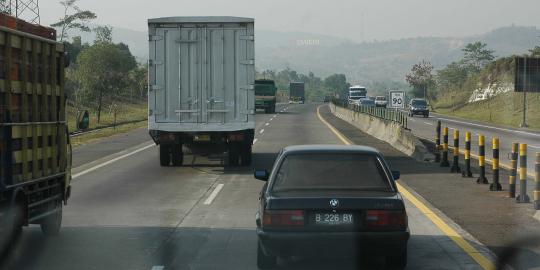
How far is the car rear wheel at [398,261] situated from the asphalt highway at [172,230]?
0.74 ft

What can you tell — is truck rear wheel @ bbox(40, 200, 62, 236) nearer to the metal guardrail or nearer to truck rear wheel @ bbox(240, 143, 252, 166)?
truck rear wheel @ bbox(240, 143, 252, 166)

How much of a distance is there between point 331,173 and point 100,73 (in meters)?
64.7

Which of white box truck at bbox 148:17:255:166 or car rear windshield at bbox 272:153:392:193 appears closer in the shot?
car rear windshield at bbox 272:153:392:193

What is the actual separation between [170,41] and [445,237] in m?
11.2

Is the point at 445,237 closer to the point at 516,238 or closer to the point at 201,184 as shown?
the point at 516,238

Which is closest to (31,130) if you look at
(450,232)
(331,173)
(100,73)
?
(331,173)

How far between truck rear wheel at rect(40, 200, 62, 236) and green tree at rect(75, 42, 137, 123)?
166 ft

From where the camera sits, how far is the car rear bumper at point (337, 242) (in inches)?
314

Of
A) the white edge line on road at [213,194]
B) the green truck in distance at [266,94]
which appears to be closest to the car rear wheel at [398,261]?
the white edge line on road at [213,194]

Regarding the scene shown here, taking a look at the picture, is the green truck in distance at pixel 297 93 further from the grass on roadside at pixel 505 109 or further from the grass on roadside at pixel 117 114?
the grass on roadside at pixel 117 114

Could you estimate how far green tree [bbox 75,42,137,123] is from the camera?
6550 centimetres

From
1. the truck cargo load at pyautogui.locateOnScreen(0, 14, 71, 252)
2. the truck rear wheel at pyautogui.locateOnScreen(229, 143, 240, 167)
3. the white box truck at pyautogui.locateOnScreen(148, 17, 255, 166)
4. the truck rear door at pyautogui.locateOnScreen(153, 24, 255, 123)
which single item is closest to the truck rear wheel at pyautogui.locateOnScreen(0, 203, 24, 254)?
the truck cargo load at pyautogui.locateOnScreen(0, 14, 71, 252)

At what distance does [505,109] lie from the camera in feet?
265

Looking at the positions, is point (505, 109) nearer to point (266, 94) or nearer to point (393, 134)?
point (266, 94)
